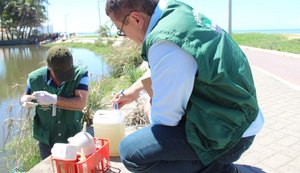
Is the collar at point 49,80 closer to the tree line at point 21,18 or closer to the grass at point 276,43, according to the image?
the grass at point 276,43

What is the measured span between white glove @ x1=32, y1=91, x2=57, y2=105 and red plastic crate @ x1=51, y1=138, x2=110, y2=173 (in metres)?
0.52

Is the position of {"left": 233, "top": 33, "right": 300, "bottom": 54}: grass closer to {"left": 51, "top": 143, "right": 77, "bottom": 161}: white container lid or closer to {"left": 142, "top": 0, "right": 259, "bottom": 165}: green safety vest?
{"left": 142, "top": 0, "right": 259, "bottom": 165}: green safety vest

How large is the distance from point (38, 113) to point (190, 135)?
182 centimetres

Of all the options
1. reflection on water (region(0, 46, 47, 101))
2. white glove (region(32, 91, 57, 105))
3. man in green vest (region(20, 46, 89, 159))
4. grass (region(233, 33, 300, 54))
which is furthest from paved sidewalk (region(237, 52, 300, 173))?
grass (region(233, 33, 300, 54))

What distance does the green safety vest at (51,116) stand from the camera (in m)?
3.29

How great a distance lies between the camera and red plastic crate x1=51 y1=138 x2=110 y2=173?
2479 millimetres

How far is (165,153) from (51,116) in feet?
5.03

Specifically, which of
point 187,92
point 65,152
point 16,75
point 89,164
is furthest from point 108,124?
point 16,75

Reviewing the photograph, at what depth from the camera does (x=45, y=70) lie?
10.9 feet

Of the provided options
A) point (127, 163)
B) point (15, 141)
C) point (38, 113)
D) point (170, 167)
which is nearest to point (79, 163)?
point (127, 163)

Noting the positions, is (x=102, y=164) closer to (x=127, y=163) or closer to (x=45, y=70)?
(x=127, y=163)

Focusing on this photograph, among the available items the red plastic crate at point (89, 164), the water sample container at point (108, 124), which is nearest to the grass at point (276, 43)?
the water sample container at point (108, 124)

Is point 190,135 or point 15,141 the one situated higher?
point 190,135

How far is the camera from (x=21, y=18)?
175ft
